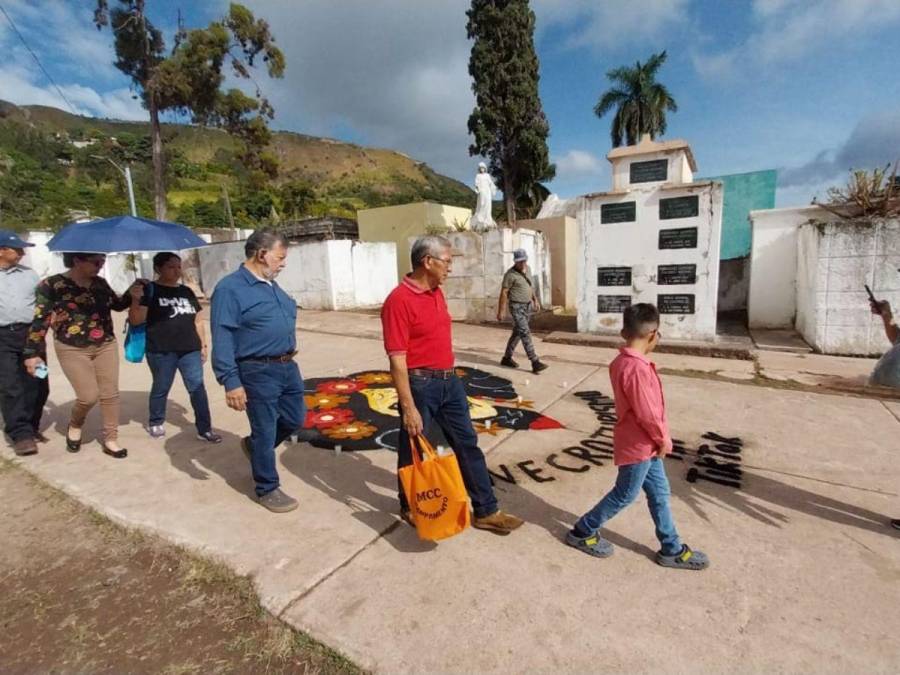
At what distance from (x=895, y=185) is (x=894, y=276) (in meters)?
1.37

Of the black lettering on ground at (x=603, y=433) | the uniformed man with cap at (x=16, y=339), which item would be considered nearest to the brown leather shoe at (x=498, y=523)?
the black lettering on ground at (x=603, y=433)

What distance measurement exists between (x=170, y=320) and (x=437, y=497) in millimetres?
2980

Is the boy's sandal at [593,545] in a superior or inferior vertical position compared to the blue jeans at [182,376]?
inferior

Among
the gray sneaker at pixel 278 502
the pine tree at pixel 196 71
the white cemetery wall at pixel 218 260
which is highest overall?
the pine tree at pixel 196 71

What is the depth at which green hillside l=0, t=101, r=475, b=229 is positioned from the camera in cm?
3666

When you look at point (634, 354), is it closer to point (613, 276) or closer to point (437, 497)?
point (437, 497)

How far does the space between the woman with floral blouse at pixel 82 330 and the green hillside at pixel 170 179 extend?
52.5 feet

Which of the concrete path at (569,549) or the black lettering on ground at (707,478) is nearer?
the concrete path at (569,549)

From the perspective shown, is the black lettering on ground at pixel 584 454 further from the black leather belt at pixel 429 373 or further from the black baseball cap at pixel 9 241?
the black baseball cap at pixel 9 241

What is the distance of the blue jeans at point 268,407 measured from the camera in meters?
2.90

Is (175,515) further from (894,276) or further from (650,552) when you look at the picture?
(894,276)

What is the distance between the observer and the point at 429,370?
2.64 meters

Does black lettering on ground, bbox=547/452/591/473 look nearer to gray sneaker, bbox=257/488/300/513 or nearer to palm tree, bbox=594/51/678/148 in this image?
gray sneaker, bbox=257/488/300/513

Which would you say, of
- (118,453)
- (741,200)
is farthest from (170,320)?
(741,200)
